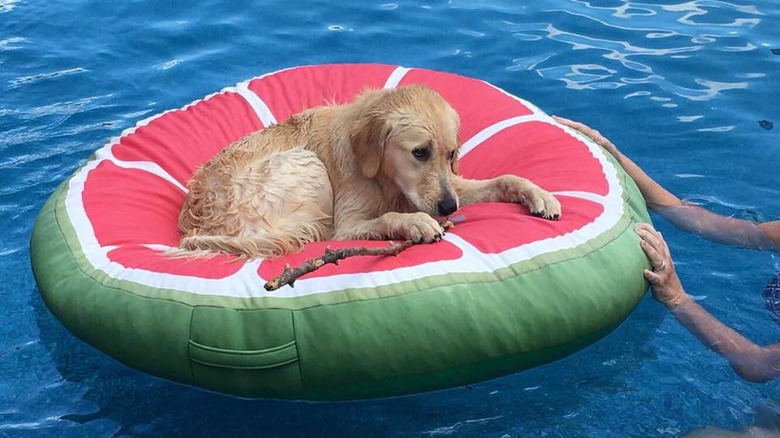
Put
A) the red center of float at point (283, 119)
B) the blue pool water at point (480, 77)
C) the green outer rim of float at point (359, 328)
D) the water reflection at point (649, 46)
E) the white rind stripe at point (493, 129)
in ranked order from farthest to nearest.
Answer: the water reflection at point (649, 46)
the white rind stripe at point (493, 129)
the blue pool water at point (480, 77)
the red center of float at point (283, 119)
the green outer rim of float at point (359, 328)

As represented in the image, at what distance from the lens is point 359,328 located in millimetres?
3621

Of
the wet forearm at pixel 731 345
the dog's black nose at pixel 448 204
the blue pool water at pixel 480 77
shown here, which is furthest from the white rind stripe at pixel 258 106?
the wet forearm at pixel 731 345

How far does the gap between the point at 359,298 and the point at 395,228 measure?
27.2 inches

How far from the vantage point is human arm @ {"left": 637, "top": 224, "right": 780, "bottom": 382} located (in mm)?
4301

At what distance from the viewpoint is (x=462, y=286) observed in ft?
12.3

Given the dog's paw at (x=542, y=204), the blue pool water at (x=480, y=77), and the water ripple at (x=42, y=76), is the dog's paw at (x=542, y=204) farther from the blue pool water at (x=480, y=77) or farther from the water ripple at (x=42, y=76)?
the water ripple at (x=42, y=76)

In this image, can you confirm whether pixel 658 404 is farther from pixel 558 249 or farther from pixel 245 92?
pixel 245 92

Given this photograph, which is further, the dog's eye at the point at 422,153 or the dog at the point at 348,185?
the dog's eye at the point at 422,153

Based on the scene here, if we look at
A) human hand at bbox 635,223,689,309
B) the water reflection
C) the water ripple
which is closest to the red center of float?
human hand at bbox 635,223,689,309

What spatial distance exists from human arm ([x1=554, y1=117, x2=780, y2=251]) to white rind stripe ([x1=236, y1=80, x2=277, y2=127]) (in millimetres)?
1791

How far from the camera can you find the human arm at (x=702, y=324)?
4301 millimetres

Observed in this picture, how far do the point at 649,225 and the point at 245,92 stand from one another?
9.02 ft

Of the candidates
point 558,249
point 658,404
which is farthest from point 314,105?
point 658,404

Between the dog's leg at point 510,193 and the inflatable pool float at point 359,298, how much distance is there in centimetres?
6
